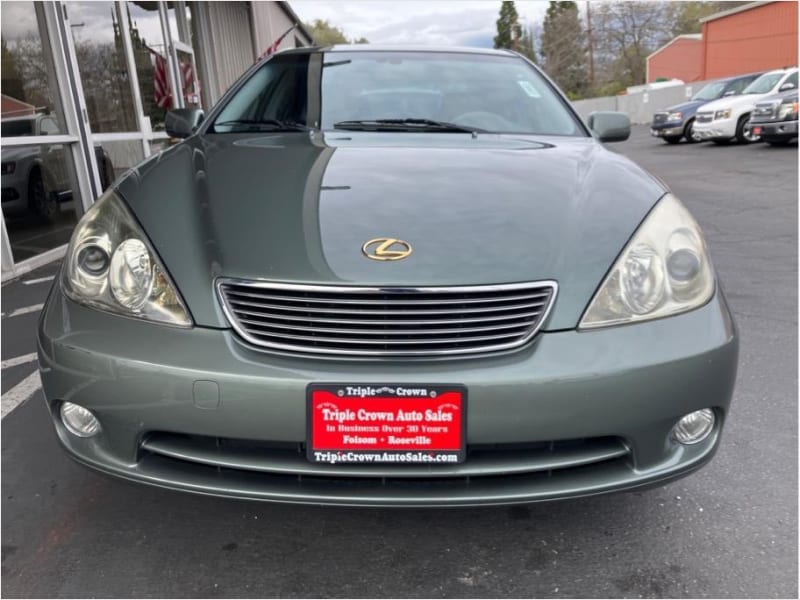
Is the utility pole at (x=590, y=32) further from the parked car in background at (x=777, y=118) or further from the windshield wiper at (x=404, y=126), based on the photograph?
the windshield wiper at (x=404, y=126)

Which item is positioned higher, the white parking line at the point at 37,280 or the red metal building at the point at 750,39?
the red metal building at the point at 750,39

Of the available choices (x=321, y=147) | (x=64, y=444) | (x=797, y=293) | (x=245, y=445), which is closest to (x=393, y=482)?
(x=245, y=445)

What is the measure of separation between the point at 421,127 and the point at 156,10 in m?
7.93

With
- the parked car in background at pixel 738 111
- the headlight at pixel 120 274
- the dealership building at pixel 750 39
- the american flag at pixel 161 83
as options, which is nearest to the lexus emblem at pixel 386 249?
the headlight at pixel 120 274

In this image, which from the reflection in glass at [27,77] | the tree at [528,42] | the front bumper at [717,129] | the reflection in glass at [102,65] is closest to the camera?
the reflection in glass at [27,77]

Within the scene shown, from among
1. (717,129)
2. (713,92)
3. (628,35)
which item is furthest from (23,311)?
(628,35)

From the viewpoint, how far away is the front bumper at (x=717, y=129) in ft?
45.0

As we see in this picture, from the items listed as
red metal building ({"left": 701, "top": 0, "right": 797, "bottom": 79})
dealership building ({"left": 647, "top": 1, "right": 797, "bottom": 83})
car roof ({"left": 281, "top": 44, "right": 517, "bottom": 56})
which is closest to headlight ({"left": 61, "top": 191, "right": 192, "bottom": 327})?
car roof ({"left": 281, "top": 44, "right": 517, "bottom": 56})

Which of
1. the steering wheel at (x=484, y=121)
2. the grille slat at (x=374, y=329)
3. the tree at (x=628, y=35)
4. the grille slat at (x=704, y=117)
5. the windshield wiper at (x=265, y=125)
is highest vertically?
the tree at (x=628, y=35)

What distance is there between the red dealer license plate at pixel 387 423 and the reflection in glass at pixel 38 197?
431cm

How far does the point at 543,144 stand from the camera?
235 centimetres

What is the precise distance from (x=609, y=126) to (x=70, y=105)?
468cm

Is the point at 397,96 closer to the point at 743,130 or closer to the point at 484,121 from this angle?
the point at 484,121

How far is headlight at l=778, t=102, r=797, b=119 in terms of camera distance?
38.1 ft
